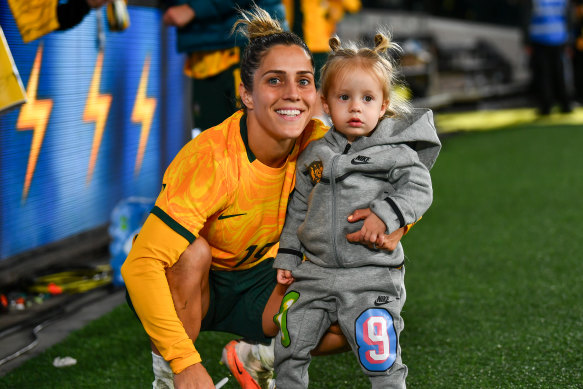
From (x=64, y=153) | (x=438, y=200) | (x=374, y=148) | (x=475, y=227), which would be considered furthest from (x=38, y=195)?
(x=438, y=200)

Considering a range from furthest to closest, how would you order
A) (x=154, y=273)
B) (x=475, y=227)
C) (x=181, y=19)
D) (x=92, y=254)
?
(x=475, y=227) → (x=92, y=254) → (x=181, y=19) → (x=154, y=273)

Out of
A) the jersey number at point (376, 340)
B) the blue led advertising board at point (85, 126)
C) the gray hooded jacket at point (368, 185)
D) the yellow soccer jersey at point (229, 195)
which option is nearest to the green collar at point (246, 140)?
the yellow soccer jersey at point (229, 195)

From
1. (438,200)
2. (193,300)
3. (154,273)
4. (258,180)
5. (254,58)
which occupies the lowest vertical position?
(438,200)

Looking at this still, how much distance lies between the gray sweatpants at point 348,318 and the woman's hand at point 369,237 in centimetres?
7

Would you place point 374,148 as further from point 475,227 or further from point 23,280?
point 475,227

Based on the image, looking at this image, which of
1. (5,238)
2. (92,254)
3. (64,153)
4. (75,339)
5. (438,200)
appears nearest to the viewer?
(75,339)

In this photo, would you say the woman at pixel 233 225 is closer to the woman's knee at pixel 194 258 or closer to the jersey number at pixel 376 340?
the woman's knee at pixel 194 258

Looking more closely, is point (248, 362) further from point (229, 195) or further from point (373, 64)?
point (373, 64)

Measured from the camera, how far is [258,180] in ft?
7.39

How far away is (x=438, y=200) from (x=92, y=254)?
2.54 meters

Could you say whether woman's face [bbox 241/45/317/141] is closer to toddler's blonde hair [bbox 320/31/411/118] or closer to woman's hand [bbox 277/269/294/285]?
toddler's blonde hair [bbox 320/31/411/118]

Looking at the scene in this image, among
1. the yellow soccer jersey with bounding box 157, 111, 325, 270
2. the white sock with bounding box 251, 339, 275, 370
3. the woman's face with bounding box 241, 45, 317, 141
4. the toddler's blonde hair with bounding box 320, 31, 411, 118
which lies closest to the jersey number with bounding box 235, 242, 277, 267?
the yellow soccer jersey with bounding box 157, 111, 325, 270

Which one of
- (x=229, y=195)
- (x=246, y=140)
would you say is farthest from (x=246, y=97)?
(x=229, y=195)

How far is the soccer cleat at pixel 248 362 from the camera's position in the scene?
2447mm
